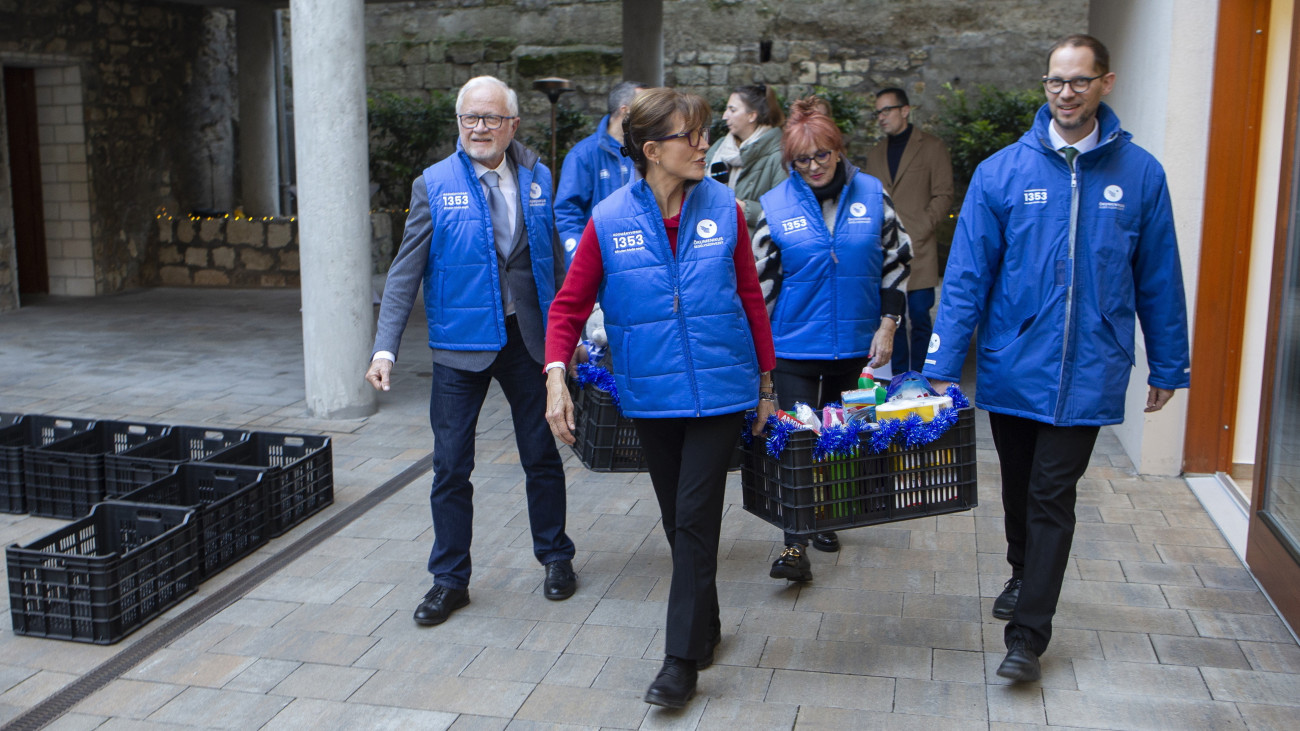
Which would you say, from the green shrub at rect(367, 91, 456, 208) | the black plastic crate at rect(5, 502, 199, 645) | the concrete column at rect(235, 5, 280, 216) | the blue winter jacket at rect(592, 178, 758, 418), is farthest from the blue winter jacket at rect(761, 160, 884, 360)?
the green shrub at rect(367, 91, 456, 208)

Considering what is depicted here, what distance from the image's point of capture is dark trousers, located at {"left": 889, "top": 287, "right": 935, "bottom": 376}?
672cm

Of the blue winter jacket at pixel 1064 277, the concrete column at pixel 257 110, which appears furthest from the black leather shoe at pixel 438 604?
the concrete column at pixel 257 110

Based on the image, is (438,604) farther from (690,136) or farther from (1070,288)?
(1070,288)

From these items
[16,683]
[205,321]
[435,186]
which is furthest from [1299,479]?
[205,321]

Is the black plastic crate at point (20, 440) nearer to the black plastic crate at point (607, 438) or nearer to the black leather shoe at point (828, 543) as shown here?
the black plastic crate at point (607, 438)

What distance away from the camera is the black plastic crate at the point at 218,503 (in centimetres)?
436

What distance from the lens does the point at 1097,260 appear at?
3.35 m

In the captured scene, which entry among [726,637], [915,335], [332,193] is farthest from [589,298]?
[915,335]

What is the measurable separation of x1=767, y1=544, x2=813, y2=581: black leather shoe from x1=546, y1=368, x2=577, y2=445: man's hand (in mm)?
1229

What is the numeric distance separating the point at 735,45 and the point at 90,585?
13.8 meters

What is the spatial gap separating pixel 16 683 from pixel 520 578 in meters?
1.62

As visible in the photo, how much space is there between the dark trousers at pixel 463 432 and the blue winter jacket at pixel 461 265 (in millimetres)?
108

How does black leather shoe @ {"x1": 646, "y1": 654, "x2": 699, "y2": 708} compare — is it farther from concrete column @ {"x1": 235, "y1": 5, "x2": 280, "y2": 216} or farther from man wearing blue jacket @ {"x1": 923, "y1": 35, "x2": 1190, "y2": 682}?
concrete column @ {"x1": 235, "y1": 5, "x2": 280, "y2": 216}

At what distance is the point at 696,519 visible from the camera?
3.27m
